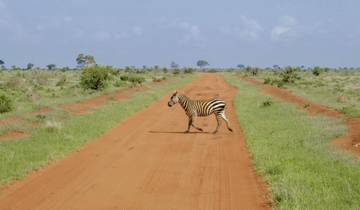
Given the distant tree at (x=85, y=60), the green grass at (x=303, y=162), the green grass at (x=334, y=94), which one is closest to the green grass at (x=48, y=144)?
the green grass at (x=303, y=162)

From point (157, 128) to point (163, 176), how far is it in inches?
354

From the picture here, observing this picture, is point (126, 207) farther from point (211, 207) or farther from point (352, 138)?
point (352, 138)

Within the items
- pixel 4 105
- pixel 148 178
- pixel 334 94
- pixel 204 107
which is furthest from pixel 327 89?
pixel 148 178

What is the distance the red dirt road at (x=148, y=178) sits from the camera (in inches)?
390

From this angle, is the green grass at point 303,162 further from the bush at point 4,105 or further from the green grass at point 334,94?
the bush at point 4,105

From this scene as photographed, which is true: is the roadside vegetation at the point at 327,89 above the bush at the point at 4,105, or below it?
below

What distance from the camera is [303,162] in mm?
13227

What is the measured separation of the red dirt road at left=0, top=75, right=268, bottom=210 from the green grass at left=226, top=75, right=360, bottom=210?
0.45m

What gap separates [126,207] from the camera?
31.3 ft

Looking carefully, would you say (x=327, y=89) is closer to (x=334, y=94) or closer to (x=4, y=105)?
(x=334, y=94)

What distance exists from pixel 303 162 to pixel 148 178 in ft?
13.4

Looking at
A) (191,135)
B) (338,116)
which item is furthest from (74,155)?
(338,116)

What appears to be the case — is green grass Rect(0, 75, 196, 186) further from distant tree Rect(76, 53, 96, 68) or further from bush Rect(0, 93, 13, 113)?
distant tree Rect(76, 53, 96, 68)

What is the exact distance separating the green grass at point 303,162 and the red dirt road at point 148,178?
17.5 inches
